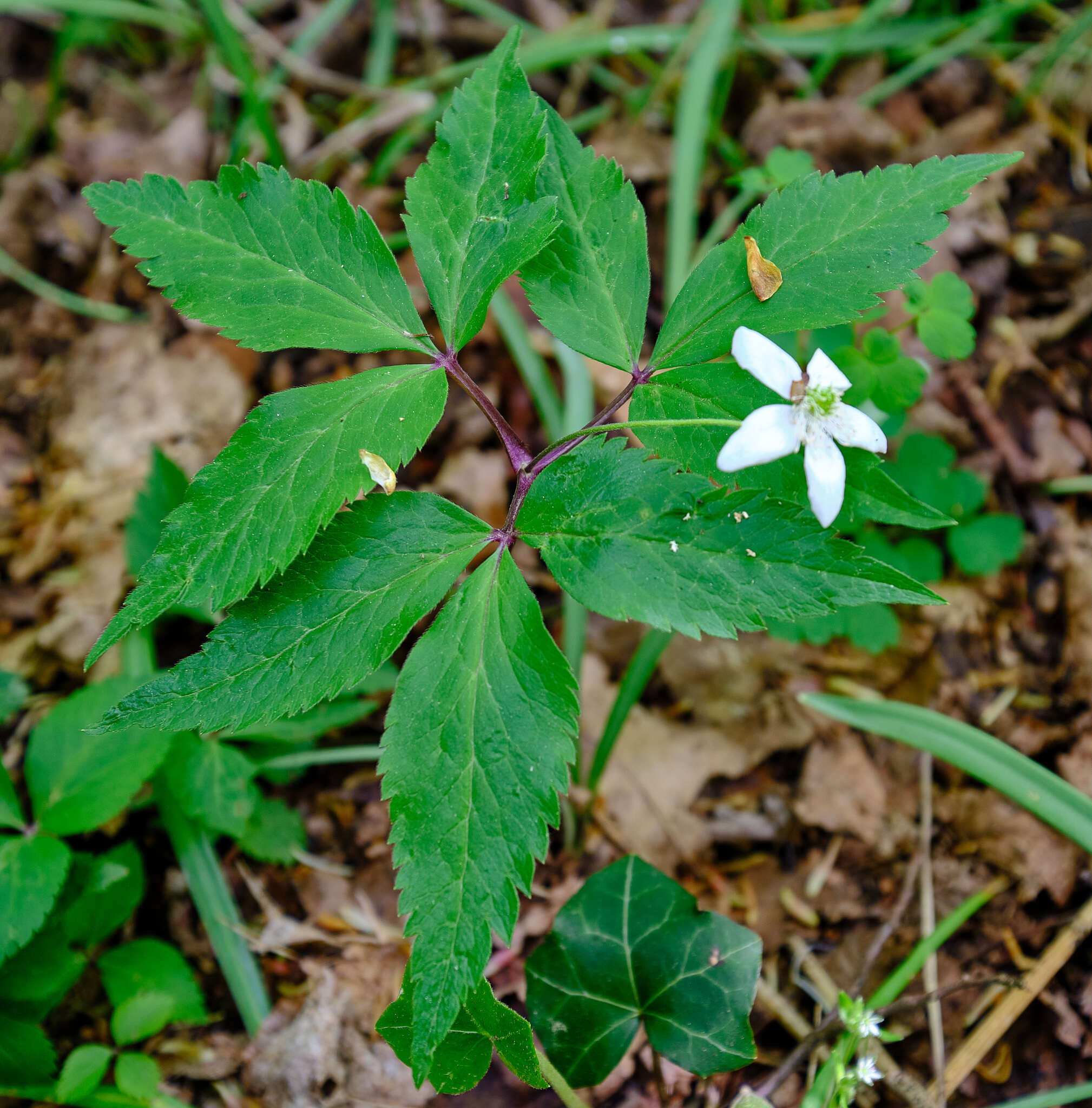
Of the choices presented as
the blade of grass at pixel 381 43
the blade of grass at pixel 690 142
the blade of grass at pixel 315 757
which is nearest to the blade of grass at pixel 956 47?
the blade of grass at pixel 690 142

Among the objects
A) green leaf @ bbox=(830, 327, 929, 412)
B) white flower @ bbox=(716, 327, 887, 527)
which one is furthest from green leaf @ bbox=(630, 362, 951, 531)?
green leaf @ bbox=(830, 327, 929, 412)

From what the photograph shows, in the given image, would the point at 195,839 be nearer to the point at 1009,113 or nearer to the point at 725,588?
the point at 725,588

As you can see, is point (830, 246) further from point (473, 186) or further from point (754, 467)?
point (473, 186)

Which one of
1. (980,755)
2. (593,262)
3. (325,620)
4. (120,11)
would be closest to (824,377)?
(593,262)

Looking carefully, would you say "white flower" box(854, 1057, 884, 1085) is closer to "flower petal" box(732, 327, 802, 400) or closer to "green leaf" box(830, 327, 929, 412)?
"flower petal" box(732, 327, 802, 400)

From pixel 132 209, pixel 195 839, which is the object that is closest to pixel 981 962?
pixel 195 839

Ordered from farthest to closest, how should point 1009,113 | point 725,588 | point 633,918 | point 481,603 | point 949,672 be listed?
point 1009,113 → point 949,672 → point 633,918 → point 481,603 → point 725,588

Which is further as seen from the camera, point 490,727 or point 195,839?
point 195,839
